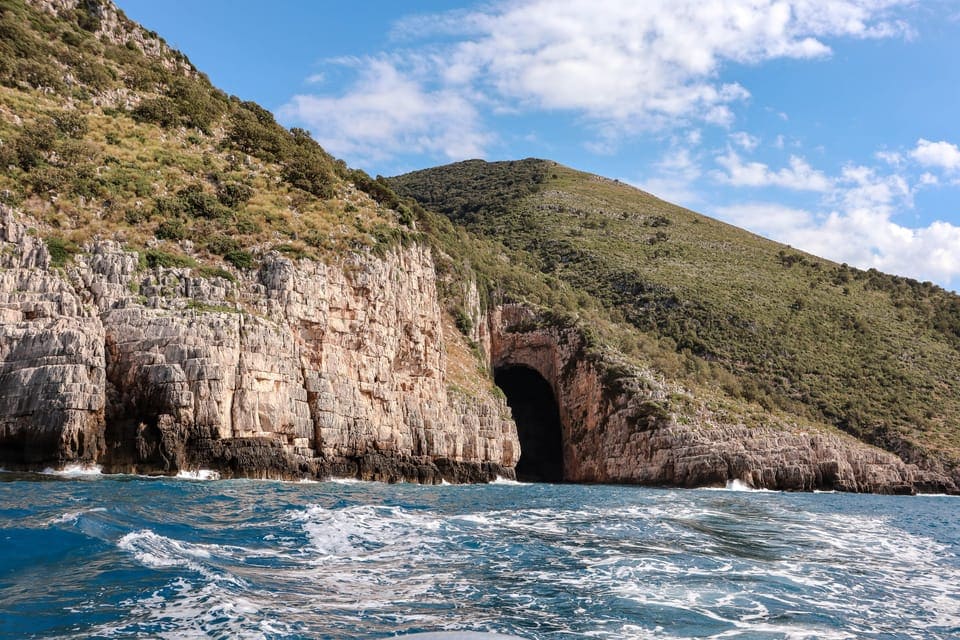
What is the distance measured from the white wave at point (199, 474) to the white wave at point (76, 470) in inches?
97.3

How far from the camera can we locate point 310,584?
10.6 metres

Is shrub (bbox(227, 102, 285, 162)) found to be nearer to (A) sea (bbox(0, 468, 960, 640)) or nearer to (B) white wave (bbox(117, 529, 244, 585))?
(A) sea (bbox(0, 468, 960, 640))

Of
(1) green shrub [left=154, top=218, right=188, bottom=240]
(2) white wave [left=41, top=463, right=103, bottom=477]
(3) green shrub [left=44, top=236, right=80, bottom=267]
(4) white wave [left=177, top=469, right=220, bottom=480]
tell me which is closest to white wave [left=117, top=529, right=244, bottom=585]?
(2) white wave [left=41, top=463, right=103, bottom=477]

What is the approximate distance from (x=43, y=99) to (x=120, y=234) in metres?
11.8

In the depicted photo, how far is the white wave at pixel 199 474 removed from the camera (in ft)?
85.3

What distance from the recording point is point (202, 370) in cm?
2750

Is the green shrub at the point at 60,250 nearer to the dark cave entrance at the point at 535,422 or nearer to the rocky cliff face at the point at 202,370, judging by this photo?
the rocky cliff face at the point at 202,370

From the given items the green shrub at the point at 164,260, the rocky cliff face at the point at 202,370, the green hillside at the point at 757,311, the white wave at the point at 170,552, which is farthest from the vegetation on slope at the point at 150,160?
the green hillside at the point at 757,311

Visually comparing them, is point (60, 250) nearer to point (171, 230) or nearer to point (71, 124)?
point (171, 230)

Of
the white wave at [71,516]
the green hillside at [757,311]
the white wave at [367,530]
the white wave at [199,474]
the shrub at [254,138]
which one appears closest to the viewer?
the white wave at [71,516]

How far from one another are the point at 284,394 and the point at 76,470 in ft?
25.9

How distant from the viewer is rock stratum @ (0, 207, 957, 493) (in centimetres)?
2578

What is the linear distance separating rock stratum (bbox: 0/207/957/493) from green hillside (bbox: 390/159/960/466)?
8.13m

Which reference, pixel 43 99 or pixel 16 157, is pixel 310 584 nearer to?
pixel 16 157
